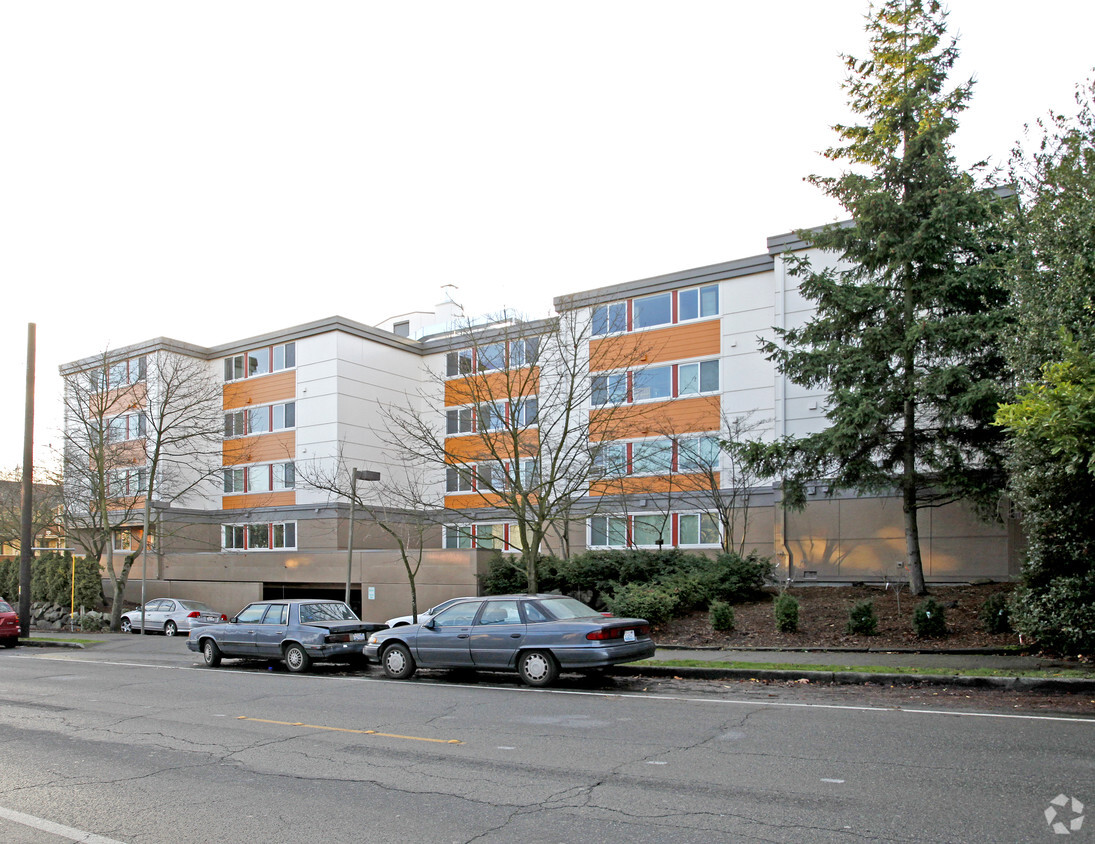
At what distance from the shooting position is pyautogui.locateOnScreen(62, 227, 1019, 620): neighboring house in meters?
25.4

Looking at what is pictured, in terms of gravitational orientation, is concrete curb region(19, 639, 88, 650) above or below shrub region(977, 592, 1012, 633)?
below

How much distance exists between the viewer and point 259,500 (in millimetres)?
38781

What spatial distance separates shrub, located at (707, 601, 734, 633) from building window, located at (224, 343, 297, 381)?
25010 millimetres

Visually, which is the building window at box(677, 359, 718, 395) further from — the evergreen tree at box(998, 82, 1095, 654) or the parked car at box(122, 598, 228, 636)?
the parked car at box(122, 598, 228, 636)

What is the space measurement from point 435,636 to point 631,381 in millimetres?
14313

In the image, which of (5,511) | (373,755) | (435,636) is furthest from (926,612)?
(5,511)

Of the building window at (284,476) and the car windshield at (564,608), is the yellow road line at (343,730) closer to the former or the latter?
the car windshield at (564,608)

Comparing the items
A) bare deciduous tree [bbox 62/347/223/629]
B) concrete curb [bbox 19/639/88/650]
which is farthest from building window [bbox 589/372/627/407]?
concrete curb [bbox 19/639/88/650]

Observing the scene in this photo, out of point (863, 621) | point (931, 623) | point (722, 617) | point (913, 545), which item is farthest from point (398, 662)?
point (913, 545)

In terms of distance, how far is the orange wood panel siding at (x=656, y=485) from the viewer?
27750 millimetres

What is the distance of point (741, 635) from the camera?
1831cm

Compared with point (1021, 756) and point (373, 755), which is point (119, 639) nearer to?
point (373, 755)

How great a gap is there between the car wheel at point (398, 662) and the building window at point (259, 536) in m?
23.2

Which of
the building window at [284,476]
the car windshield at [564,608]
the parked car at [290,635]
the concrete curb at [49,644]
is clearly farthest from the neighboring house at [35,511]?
the car windshield at [564,608]
